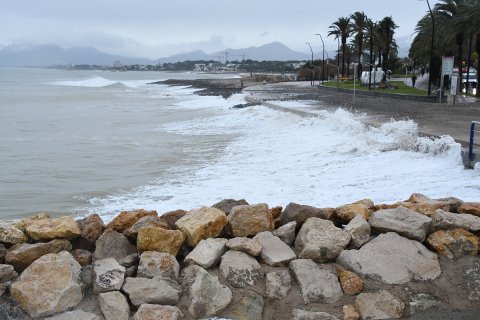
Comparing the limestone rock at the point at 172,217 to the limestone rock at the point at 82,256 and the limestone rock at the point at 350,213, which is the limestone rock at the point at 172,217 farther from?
the limestone rock at the point at 350,213

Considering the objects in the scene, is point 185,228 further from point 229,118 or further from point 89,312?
point 229,118

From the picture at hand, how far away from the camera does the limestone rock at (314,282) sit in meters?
4.67

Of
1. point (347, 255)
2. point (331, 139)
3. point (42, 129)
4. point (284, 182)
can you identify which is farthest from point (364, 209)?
point (42, 129)

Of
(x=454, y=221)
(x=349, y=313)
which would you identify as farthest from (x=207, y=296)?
(x=454, y=221)

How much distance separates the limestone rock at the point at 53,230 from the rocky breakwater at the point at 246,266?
0.01 m

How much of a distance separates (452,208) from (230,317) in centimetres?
332

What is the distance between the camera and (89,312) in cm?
441

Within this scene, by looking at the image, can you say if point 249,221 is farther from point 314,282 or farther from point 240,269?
point 314,282

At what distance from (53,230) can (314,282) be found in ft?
9.05

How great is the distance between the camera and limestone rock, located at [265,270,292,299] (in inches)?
185

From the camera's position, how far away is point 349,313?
14.7ft

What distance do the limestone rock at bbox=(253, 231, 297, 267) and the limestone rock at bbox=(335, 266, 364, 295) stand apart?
54cm

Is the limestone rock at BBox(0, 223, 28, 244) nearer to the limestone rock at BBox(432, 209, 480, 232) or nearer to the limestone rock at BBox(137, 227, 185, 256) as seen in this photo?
the limestone rock at BBox(137, 227, 185, 256)

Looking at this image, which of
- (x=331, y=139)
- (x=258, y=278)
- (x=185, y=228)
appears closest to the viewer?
(x=258, y=278)
